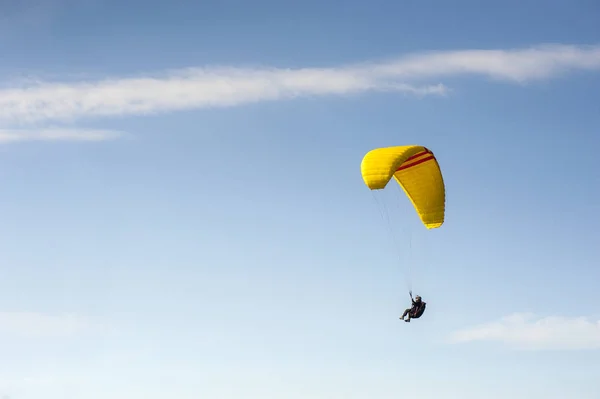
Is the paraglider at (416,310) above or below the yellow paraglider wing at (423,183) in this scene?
below

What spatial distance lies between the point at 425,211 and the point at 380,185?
22.3ft

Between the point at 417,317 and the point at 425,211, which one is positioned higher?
the point at 425,211

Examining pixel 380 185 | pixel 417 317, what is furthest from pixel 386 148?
pixel 417 317

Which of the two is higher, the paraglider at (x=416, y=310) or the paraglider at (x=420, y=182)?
the paraglider at (x=420, y=182)

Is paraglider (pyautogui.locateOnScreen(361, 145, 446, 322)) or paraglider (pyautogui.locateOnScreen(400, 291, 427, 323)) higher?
paraglider (pyautogui.locateOnScreen(361, 145, 446, 322))

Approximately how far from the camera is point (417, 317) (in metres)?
62.0

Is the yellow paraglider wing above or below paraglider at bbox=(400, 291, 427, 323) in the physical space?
above

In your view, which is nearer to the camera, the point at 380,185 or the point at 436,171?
the point at 380,185

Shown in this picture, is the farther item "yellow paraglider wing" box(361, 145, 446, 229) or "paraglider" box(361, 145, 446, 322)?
"yellow paraglider wing" box(361, 145, 446, 229)

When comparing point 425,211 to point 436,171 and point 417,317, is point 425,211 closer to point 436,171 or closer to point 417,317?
point 436,171

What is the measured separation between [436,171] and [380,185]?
20.8ft

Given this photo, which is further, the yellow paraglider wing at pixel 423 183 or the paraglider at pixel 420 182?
the yellow paraglider wing at pixel 423 183

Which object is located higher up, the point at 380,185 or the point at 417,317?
the point at 380,185

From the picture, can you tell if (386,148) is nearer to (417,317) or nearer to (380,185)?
(380,185)
